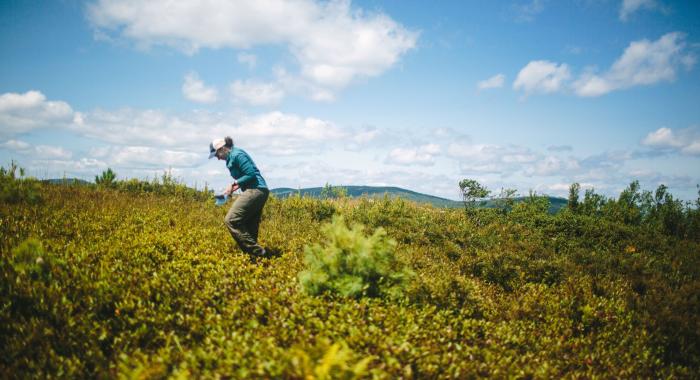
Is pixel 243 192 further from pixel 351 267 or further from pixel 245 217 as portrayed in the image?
pixel 351 267

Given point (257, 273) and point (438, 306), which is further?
point (257, 273)

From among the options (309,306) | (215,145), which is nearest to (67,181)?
(215,145)

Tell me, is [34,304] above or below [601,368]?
above

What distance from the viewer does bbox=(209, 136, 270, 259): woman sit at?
6.43 meters

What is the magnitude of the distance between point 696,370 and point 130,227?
1076cm

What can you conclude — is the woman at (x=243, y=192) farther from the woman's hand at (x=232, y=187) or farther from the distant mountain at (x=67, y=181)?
the distant mountain at (x=67, y=181)

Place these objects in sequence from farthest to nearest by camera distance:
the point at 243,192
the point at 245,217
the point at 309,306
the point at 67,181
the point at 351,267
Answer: the point at 67,181, the point at 243,192, the point at 245,217, the point at 351,267, the point at 309,306

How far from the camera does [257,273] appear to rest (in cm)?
564

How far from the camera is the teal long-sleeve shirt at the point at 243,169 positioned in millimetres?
6566

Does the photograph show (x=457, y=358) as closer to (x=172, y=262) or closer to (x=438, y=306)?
(x=438, y=306)

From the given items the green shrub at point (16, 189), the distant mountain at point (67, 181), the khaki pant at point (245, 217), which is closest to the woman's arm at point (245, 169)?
the khaki pant at point (245, 217)

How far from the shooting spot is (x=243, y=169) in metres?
6.58

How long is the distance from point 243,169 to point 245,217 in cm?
99

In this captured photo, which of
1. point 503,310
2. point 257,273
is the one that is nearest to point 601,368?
point 503,310
